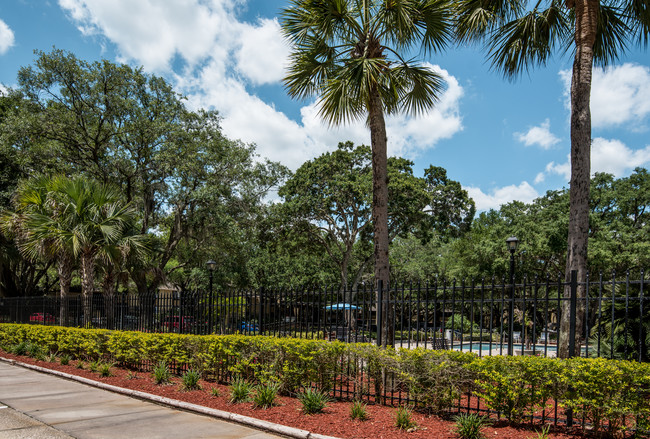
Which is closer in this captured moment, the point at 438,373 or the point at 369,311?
the point at 438,373

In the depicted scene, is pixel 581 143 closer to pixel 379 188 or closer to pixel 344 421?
pixel 379 188

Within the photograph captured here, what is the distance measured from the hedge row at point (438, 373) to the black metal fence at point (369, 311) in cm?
30

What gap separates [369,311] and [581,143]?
15.6 feet

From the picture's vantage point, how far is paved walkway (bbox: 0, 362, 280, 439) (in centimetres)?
605

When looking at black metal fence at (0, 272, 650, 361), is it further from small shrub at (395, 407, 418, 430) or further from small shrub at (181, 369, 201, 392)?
small shrub at (181, 369, 201, 392)

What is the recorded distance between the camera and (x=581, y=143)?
27.1 feet

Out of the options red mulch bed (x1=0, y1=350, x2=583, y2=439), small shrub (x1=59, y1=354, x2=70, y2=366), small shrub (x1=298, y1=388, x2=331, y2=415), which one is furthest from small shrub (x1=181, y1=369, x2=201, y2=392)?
small shrub (x1=59, y1=354, x2=70, y2=366)

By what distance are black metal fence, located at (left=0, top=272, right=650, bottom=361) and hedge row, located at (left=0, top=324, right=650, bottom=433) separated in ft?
1.00

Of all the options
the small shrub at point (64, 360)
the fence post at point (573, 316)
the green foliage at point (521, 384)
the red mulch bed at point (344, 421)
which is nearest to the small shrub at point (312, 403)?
the red mulch bed at point (344, 421)

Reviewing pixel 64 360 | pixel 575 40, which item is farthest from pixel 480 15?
pixel 64 360

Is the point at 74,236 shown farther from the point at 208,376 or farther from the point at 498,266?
the point at 498,266

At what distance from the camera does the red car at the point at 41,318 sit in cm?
1673

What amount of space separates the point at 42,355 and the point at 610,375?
13.8 metres

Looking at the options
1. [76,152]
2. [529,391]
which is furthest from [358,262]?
[529,391]
